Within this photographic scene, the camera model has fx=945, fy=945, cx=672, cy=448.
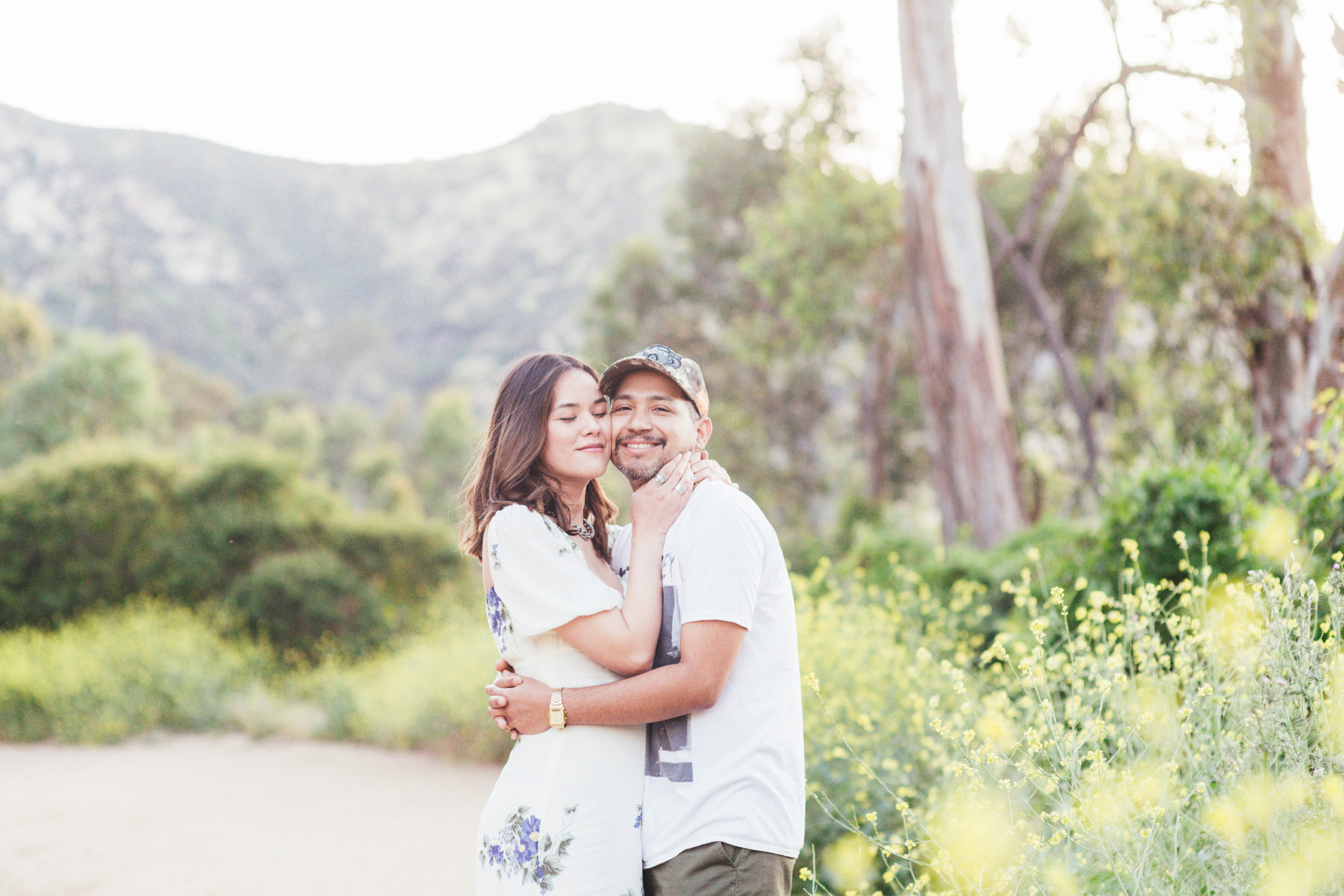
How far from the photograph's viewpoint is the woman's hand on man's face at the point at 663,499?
2213 mm

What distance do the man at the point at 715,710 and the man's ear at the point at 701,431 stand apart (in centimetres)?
23

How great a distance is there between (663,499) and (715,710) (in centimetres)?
50

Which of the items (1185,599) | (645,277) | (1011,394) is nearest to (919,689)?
(1185,599)

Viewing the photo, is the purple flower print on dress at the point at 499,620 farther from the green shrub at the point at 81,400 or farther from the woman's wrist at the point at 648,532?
the green shrub at the point at 81,400

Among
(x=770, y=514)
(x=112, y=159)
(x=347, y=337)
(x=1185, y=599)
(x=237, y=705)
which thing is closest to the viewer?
(x=1185, y=599)

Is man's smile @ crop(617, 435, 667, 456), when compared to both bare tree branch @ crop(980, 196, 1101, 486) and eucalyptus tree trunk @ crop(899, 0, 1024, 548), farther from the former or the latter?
bare tree branch @ crop(980, 196, 1101, 486)

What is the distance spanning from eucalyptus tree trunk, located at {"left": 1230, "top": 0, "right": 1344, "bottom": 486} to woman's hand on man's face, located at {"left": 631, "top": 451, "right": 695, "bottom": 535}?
7.07 meters

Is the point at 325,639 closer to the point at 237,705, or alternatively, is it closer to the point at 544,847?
the point at 237,705

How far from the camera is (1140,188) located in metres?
9.66

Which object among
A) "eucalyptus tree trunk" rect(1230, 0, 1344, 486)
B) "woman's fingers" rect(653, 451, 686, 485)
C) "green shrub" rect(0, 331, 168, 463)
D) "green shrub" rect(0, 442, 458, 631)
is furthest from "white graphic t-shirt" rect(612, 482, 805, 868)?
"green shrub" rect(0, 331, 168, 463)

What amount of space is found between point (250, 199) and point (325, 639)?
10605 cm

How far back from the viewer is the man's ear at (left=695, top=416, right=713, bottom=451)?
246 cm

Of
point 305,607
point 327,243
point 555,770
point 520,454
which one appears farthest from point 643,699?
point 327,243

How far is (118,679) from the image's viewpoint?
957 centimetres
